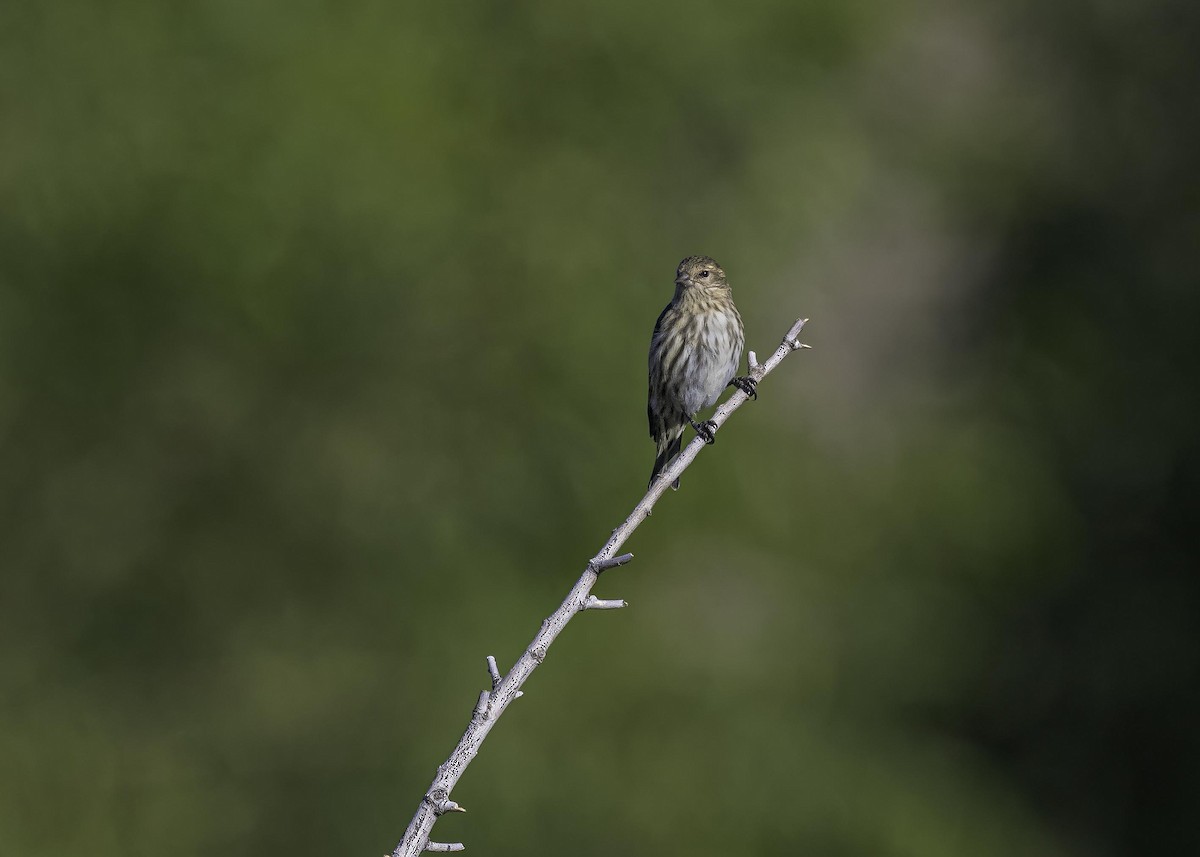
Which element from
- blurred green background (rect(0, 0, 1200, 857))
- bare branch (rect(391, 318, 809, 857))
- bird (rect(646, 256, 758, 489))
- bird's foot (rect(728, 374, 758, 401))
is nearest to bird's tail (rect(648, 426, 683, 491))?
bird (rect(646, 256, 758, 489))

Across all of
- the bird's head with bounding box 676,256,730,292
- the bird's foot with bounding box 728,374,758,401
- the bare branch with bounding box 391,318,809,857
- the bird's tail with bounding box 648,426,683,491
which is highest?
the bird's head with bounding box 676,256,730,292

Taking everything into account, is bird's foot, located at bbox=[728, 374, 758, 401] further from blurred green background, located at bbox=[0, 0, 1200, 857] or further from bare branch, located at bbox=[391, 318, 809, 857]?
blurred green background, located at bbox=[0, 0, 1200, 857]

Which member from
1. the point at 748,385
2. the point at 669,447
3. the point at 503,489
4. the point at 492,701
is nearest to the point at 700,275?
the point at 669,447

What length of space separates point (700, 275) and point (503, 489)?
221 inches

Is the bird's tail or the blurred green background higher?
the blurred green background

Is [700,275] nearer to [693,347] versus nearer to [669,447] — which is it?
[693,347]

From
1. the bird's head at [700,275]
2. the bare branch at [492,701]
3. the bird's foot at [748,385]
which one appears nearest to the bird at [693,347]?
the bird's head at [700,275]

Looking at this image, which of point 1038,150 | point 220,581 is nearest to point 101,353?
point 220,581

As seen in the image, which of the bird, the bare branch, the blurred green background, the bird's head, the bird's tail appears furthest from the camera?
the blurred green background

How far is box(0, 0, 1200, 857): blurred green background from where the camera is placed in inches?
452

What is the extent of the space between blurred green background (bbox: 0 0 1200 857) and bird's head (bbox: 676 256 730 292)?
5.17 meters

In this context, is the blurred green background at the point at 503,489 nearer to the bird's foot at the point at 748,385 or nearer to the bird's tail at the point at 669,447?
the bird's tail at the point at 669,447

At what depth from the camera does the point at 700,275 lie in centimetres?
722

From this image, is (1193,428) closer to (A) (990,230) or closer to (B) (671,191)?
(A) (990,230)
